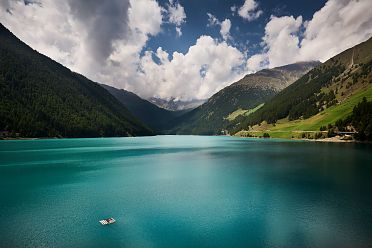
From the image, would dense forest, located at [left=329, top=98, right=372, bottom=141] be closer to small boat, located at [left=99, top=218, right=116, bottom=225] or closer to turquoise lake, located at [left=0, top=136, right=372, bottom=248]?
turquoise lake, located at [left=0, top=136, right=372, bottom=248]

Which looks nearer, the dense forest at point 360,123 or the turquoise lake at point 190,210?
the turquoise lake at point 190,210

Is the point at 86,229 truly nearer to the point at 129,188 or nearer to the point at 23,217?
the point at 23,217

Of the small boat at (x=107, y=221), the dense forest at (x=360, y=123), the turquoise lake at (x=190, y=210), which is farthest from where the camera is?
the dense forest at (x=360, y=123)

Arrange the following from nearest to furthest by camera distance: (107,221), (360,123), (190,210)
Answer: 1. (107,221)
2. (190,210)
3. (360,123)

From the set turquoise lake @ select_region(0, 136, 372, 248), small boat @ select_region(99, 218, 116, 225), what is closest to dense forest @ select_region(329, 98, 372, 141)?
turquoise lake @ select_region(0, 136, 372, 248)

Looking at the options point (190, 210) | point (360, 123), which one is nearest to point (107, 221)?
point (190, 210)

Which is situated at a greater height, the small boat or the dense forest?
the dense forest

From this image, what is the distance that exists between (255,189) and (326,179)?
15776 millimetres

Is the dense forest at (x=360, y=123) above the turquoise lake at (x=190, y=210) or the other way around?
above

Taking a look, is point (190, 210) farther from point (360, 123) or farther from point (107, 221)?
point (360, 123)

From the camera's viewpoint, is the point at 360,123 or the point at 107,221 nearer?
the point at 107,221

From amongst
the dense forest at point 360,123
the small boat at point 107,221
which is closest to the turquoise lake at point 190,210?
the small boat at point 107,221

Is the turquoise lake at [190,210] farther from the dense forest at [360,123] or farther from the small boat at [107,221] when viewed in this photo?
the dense forest at [360,123]

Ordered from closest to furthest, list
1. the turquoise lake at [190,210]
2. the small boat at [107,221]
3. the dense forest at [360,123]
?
the turquoise lake at [190,210]
the small boat at [107,221]
the dense forest at [360,123]
